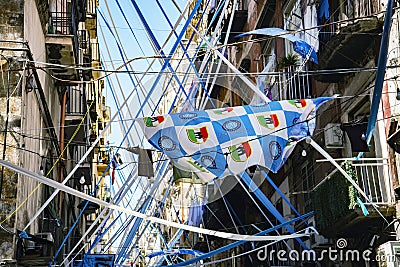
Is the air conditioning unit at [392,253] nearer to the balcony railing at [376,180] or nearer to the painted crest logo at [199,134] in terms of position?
the balcony railing at [376,180]

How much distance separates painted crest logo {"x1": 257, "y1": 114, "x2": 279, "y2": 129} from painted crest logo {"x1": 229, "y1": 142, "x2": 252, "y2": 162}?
413 mm

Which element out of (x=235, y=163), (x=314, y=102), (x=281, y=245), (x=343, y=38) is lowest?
(x=281, y=245)

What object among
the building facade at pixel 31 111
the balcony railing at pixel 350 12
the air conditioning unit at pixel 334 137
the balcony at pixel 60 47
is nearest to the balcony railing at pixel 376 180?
the air conditioning unit at pixel 334 137

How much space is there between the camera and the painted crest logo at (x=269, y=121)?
30.8 feet

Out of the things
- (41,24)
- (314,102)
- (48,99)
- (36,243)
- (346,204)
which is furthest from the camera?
(48,99)

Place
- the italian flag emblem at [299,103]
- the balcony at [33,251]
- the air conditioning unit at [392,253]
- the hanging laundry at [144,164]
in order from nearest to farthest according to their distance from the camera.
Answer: the italian flag emblem at [299,103]
the hanging laundry at [144,164]
the balcony at [33,251]
the air conditioning unit at [392,253]

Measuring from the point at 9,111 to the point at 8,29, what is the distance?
4.20ft

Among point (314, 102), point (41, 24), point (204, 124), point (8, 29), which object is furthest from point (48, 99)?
point (314, 102)

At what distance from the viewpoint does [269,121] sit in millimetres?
9414

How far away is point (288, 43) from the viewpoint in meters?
18.2

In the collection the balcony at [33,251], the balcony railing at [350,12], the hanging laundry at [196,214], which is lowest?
the hanging laundry at [196,214]

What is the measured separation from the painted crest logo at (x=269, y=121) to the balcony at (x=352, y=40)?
3169 millimetres

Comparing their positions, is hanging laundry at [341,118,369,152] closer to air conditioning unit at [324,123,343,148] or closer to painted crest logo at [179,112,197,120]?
air conditioning unit at [324,123,343,148]

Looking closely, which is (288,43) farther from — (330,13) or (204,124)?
(204,124)
